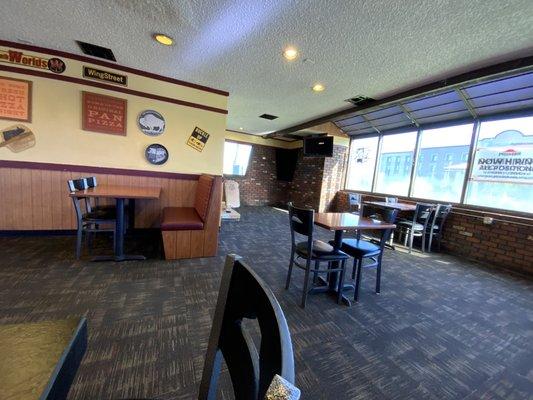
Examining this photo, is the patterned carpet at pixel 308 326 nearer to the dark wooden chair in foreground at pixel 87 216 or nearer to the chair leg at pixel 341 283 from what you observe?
the chair leg at pixel 341 283

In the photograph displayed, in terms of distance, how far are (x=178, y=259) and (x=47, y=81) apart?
9.89 ft

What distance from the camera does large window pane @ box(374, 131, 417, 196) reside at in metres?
5.58

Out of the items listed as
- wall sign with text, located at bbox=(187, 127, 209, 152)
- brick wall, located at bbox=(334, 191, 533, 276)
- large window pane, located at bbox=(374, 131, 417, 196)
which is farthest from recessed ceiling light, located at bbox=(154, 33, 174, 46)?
brick wall, located at bbox=(334, 191, 533, 276)

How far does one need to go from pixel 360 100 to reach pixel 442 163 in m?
2.21

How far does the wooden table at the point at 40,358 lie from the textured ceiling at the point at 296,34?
2.53 m

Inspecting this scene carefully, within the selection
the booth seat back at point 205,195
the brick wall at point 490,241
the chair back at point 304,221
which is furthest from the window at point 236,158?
the chair back at point 304,221

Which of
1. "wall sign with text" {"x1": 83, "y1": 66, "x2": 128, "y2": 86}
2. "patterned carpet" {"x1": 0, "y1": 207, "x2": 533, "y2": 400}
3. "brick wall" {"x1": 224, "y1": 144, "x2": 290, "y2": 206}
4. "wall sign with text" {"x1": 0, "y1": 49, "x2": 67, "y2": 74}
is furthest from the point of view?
"brick wall" {"x1": 224, "y1": 144, "x2": 290, "y2": 206}

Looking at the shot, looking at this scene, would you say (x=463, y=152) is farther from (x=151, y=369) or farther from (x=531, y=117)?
(x=151, y=369)

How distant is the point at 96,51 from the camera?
3.21m

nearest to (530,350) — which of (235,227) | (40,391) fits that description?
(40,391)

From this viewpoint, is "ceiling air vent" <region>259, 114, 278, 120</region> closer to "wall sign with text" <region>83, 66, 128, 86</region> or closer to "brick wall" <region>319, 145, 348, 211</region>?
"brick wall" <region>319, 145, 348, 211</region>

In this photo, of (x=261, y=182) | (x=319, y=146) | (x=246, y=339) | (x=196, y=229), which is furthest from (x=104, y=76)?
(x=261, y=182)

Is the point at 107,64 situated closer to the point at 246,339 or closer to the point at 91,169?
the point at 91,169

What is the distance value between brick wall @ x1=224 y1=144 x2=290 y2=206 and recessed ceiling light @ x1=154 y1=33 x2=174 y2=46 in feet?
18.7
